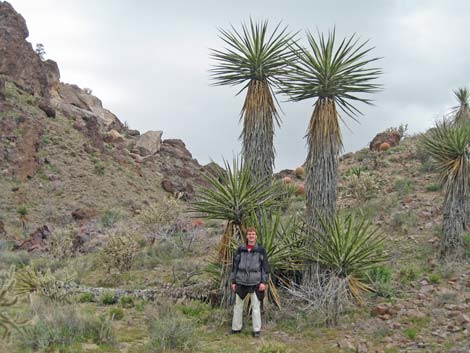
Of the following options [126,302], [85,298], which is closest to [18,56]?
[85,298]

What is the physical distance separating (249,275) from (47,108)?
99.5 feet

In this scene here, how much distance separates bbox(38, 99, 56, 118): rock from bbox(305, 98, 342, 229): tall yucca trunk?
2907 centimetres

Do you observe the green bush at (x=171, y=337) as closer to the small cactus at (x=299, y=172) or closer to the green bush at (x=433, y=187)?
the green bush at (x=433, y=187)

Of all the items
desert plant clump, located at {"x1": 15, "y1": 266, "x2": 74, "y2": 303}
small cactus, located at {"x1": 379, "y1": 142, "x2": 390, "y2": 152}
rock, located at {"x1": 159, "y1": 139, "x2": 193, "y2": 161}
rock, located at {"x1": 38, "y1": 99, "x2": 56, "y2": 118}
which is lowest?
desert plant clump, located at {"x1": 15, "y1": 266, "x2": 74, "y2": 303}

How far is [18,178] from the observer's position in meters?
27.0

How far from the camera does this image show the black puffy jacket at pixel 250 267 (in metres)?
7.64

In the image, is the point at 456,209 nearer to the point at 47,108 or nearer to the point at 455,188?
the point at 455,188

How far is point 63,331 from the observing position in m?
7.07

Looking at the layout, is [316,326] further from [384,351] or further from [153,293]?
[153,293]

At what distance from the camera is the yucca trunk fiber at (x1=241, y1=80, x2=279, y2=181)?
30.6 feet

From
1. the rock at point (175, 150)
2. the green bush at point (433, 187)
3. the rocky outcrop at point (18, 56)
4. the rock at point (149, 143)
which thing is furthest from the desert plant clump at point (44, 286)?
the rock at point (175, 150)

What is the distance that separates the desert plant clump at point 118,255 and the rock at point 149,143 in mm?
26172

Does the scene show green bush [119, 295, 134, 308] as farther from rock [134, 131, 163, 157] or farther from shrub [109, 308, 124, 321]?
rock [134, 131, 163, 157]

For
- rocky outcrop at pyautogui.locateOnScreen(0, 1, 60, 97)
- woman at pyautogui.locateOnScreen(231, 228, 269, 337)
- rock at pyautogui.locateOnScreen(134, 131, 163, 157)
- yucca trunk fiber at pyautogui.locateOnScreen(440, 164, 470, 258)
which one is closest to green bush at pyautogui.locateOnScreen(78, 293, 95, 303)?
woman at pyautogui.locateOnScreen(231, 228, 269, 337)
